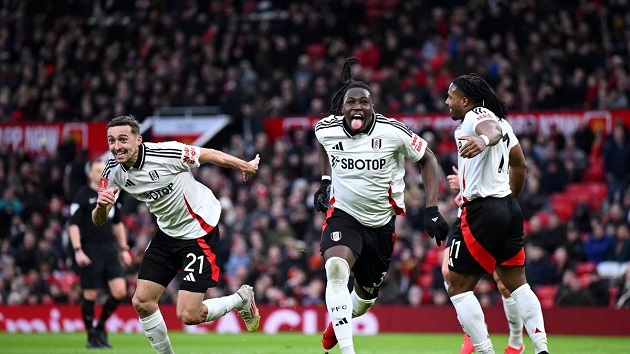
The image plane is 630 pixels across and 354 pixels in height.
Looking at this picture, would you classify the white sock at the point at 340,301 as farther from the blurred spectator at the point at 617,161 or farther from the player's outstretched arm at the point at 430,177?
the blurred spectator at the point at 617,161

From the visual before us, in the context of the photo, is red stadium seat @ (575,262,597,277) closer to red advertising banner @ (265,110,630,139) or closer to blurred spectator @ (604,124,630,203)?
blurred spectator @ (604,124,630,203)

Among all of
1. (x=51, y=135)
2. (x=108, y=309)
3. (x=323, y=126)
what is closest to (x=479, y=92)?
(x=323, y=126)

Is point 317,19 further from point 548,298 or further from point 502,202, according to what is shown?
point 502,202

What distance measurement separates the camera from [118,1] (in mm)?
31188

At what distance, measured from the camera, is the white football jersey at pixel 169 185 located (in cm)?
1016

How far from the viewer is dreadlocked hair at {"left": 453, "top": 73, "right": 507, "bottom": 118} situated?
31.7 ft

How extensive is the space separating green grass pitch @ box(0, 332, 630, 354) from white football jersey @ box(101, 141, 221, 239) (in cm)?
328

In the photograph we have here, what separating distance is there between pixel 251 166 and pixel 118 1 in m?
22.4

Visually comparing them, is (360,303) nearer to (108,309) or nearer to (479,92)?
(479,92)

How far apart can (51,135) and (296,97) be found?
650 centimetres

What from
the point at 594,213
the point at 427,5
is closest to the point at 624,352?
the point at 594,213

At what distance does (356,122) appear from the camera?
32.2ft

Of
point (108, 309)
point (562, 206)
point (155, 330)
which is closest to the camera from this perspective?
point (155, 330)

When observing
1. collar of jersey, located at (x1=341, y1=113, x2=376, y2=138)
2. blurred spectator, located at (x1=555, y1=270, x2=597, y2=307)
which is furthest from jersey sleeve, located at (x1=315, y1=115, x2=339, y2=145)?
blurred spectator, located at (x1=555, y1=270, x2=597, y2=307)
